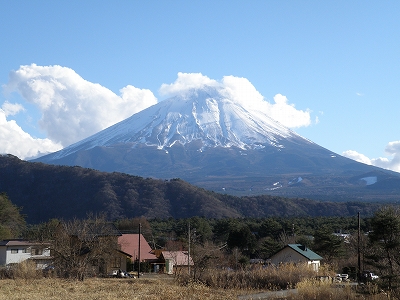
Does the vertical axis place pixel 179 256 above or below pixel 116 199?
below

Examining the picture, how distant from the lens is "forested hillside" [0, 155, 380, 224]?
69.6 metres

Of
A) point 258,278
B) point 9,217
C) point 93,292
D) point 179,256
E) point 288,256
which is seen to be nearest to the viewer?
point 93,292

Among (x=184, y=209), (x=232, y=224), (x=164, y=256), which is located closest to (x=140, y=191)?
(x=184, y=209)

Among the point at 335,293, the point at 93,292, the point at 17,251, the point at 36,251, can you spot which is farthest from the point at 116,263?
the point at 335,293

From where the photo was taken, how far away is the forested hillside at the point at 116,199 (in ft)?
228

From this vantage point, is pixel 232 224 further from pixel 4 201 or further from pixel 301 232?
pixel 4 201

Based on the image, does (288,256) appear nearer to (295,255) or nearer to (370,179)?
(295,255)

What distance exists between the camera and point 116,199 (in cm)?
7125

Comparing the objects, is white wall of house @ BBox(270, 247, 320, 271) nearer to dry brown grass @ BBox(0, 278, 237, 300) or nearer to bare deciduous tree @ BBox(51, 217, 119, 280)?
bare deciduous tree @ BBox(51, 217, 119, 280)

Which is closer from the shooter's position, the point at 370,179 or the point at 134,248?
the point at 134,248

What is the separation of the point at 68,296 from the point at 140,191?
5874 cm

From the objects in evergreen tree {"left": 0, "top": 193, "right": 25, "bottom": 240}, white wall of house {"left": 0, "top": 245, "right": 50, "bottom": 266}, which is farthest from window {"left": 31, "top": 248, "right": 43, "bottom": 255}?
evergreen tree {"left": 0, "top": 193, "right": 25, "bottom": 240}

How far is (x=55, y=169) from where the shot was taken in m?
82.9

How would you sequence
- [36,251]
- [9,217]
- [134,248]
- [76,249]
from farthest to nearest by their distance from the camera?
[9,217] < [134,248] < [36,251] < [76,249]
